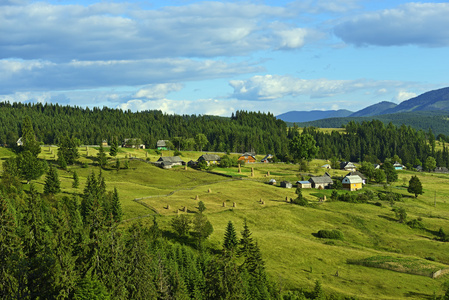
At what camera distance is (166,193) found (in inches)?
4023

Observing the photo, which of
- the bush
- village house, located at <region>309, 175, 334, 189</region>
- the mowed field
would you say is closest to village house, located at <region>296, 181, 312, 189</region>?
village house, located at <region>309, 175, 334, 189</region>

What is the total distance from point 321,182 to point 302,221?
41257 millimetres

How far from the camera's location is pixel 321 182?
422 feet

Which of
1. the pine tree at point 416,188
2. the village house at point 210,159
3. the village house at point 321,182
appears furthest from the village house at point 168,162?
the pine tree at point 416,188

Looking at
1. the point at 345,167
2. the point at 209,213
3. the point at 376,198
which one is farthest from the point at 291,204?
the point at 345,167

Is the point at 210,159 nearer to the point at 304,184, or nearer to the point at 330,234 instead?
the point at 304,184

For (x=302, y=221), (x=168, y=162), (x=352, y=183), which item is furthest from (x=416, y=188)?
(x=168, y=162)

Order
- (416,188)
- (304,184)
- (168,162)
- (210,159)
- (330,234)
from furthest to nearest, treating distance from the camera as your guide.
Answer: (210,159)
(168,162)
(304,184)
(416,188)
(330,234)

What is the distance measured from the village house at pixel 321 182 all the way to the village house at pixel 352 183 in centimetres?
393

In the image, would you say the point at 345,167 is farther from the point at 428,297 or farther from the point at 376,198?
the point at 428,297

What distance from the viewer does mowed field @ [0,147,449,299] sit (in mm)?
60469

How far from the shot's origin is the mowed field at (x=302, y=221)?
198 ft

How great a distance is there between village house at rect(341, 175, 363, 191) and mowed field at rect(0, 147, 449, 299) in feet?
20.1

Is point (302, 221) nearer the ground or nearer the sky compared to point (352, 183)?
nearer the ground
